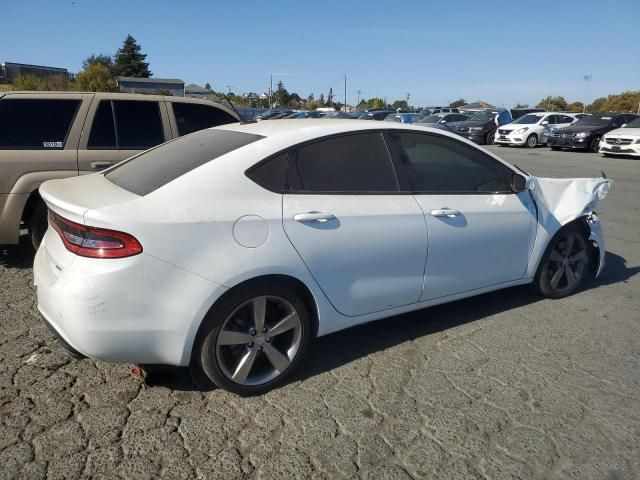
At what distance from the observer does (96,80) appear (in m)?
49.0

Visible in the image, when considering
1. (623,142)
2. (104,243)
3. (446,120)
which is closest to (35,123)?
(104,243)

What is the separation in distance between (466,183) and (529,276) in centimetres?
105

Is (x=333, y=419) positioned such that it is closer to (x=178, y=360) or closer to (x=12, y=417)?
(x=178, y=360)

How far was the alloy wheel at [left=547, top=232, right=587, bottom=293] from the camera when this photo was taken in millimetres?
4512

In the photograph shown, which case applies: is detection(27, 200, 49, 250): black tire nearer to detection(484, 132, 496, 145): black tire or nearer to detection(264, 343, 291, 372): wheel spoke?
detection(264, 343, 291, 372): wheel spoke

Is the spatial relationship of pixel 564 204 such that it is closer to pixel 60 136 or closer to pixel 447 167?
pixel 447 167

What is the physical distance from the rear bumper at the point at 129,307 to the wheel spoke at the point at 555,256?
3041mm

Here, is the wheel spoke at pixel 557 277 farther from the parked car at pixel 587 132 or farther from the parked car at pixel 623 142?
the parked car at pixel 587 132

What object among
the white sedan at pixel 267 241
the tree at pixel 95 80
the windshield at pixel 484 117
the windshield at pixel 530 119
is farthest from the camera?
the tree at pixel 95 80

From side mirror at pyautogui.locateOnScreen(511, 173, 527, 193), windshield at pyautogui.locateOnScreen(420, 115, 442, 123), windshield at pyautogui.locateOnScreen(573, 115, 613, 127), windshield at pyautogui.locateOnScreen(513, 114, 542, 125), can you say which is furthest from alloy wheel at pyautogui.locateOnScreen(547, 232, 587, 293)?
windshield at pyautogui.locateOnScreen(420, 115, 442, 123)

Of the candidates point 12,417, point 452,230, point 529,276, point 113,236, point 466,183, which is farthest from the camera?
point 529,276

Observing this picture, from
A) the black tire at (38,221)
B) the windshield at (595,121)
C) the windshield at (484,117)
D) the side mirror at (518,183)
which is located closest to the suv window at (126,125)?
the black tire at (38,221)

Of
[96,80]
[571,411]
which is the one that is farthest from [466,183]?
[96,80]

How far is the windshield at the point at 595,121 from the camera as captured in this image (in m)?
22.0
